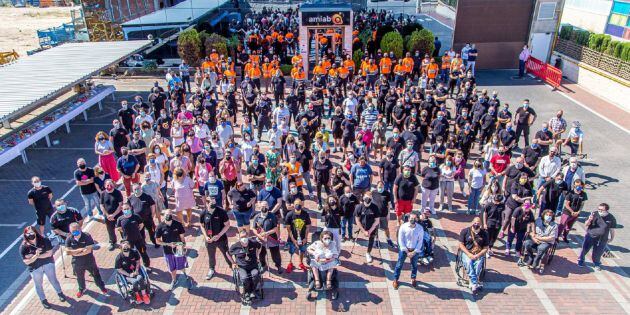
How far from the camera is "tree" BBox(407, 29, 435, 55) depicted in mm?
22938

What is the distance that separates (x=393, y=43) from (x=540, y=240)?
1598cm

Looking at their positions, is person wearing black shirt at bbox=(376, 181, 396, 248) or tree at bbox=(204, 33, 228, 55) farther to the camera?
tree at bbox=(204, 33, 228, 55)

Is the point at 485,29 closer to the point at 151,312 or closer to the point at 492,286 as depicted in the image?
the point at 492,286

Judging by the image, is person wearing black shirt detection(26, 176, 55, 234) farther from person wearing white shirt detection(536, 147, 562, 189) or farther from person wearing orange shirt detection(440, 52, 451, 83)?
person wearing orange shirt detection(440, 52, 451, 83)

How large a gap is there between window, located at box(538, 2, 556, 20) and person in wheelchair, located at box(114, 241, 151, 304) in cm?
2397

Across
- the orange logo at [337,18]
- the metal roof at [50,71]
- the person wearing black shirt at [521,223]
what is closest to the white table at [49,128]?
the metal roof at [50,71]

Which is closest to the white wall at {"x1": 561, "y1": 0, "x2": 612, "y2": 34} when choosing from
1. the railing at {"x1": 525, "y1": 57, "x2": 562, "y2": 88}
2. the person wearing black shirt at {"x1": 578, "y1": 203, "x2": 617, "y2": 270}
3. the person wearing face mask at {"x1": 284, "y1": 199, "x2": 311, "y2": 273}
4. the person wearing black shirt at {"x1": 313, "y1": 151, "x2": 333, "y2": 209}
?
the railing at {"x1": 525, "y1": 57, "x2": 562, "y2": 88}

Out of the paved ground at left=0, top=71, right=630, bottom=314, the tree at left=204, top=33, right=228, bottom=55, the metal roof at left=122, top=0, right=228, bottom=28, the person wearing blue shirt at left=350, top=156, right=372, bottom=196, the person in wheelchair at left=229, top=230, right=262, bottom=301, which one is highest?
the metal roof at left=122, top=0, right=228, bottom=28

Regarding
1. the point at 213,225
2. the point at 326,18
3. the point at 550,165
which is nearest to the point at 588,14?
the point at 326,18

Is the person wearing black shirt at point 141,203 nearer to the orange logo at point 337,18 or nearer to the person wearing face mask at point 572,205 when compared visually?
the person wearing face mask at point 572,205

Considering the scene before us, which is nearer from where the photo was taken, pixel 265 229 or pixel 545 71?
pixel 265 229

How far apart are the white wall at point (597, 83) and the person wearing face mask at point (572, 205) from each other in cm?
1184

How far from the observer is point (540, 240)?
913cm

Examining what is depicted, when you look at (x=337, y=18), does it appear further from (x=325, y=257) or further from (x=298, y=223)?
(x=325, y=257)
